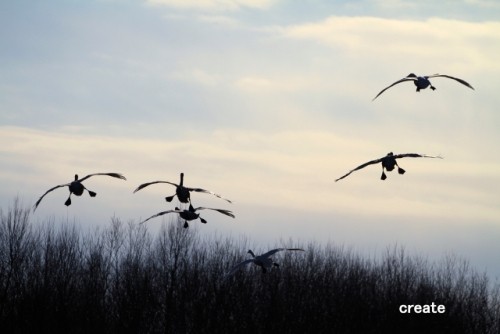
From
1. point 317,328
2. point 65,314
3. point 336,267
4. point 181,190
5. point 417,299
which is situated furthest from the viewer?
point 336,267

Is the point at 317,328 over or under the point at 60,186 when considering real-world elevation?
under

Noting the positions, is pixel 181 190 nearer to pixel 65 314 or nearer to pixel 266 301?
pixel 65 314

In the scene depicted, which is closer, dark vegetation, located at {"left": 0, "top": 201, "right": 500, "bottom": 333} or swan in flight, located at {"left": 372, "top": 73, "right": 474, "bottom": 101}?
swan in flight, located at {"left": 372, "top": 73, "right": 474, "bottom": 101}

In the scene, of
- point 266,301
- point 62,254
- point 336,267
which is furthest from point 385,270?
point 62,254

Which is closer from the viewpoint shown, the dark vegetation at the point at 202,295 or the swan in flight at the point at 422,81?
the swan in flight at the point at 422,81

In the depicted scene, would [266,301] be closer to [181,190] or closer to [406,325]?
[406,325]

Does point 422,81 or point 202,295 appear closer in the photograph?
point 422,81

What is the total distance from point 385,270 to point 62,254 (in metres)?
24.2

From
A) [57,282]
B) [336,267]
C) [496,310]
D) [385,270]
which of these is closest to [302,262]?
[336,267]

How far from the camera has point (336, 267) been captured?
58.8 meters

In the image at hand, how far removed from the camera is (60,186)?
12.3 m

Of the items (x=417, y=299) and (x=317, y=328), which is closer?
(x=317, y=328)

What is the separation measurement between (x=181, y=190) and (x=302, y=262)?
1848 inches

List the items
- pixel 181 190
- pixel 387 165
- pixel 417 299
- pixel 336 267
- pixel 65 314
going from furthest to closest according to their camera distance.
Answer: pixel 336 267, pixel 417 299, pixel 65 314, pixel 387 165, pixel 181 190
